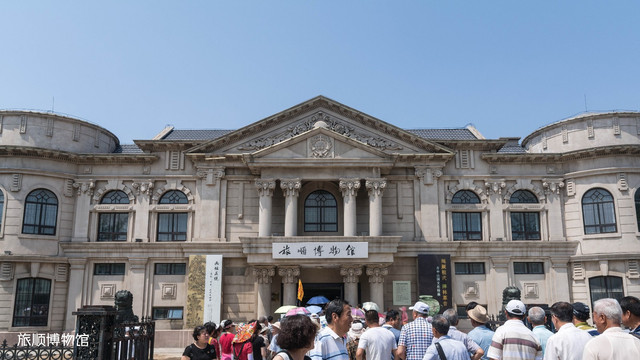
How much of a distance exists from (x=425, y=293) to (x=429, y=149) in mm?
8021

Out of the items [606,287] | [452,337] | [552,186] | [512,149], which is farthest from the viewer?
[512,149]

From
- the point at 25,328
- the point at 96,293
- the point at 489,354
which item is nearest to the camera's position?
the point at 489,354

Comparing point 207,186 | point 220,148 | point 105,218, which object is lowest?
point 105,218

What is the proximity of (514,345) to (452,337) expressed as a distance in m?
0.97

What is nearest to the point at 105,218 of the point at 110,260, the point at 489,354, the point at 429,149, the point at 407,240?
the point at 110,260

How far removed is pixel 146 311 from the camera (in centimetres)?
2673

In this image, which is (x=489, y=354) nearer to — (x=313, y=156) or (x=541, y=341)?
(x=541, y=341)

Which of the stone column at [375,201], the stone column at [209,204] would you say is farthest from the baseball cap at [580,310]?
the stone column at [209,204]

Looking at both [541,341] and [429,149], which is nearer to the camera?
[541,341]

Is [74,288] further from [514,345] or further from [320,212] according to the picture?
[514,345]

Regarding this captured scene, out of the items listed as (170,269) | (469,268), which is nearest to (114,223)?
(170,269)

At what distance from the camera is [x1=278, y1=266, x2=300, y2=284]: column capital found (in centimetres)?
2564

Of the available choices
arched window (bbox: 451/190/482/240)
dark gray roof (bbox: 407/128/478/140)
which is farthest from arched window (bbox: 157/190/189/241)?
dark gray roof (bbox: 407/128/478/140)

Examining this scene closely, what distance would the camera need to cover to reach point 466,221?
28406 mm
